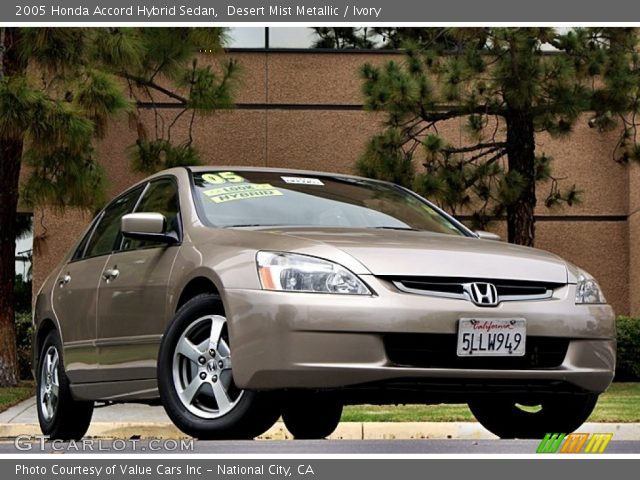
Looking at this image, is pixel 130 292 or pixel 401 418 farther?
Result: pixel 401 418

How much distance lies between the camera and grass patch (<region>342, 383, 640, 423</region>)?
11781 millimetres

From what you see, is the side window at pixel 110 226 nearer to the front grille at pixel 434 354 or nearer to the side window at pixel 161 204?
the side window at pixel 161 204

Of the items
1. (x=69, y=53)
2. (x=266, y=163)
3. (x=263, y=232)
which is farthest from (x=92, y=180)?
(x=263, y=232)

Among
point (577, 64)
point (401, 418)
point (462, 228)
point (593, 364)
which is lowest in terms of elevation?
point (401, 418)

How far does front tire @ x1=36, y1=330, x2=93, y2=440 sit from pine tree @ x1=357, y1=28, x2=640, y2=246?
27.6 feet

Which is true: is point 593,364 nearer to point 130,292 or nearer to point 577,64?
point 130,292

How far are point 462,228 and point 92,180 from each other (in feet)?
27.2

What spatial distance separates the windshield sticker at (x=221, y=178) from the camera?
6.89 m

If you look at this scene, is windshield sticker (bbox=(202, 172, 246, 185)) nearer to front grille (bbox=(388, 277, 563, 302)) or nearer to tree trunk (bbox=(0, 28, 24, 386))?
front grille (bbox=(388, 277, 563, 302))

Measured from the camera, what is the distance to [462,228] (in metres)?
7.31

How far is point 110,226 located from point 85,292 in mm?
539

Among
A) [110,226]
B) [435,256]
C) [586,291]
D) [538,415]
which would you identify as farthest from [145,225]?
[538,415]

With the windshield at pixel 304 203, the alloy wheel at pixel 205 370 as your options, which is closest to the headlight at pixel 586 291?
the windshield at pixel 304 203

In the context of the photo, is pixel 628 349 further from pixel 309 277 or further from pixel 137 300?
pixel 309 277
